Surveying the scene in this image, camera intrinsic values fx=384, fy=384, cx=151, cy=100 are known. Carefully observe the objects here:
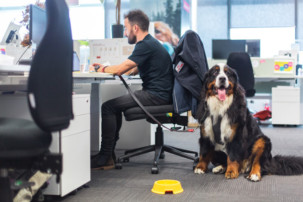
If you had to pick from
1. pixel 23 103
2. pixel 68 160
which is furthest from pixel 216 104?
pixel 23 103

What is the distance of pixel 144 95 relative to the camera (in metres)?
2.54

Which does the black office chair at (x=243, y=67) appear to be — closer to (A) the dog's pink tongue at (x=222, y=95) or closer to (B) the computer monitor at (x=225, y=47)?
(B) the computer monitor at (x=225, y=47)

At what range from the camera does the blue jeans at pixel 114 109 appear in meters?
2.53

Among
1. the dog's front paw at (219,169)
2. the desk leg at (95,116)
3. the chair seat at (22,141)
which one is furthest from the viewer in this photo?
the desk leg at (95,116)

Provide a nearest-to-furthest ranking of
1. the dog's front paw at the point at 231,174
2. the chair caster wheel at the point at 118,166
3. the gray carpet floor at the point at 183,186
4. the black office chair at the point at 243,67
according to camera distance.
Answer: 1. the gray carpet floor at the point at 183,186
2. the dog's front paw at the point at 231,174
3. the chair caster wheel at the point at 118,166
4. the black office chair at the point at 243,67

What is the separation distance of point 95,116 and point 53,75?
1983 millimetres

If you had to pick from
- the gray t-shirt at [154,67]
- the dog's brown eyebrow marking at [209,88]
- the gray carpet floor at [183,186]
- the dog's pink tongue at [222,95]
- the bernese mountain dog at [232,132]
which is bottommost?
the gray carpet floor at [183,186]

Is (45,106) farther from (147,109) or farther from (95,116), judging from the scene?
(95,116)

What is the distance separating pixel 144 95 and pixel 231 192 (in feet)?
2.83

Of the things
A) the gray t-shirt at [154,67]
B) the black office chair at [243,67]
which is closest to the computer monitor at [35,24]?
the gray t-shirt at [154,67]

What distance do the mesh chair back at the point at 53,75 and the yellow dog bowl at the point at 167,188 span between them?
98 centimetres

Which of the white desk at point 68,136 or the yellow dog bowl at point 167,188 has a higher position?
the white desk at point 68,136

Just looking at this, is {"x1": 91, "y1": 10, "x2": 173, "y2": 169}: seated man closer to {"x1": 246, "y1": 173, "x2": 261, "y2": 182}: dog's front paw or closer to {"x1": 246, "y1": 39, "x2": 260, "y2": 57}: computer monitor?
{"x1": 246, "y1": 173, "x2": 261, "y2": 182}: dog's front paw

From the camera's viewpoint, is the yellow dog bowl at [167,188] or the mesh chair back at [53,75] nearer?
the mesh chair back at [53,75]
